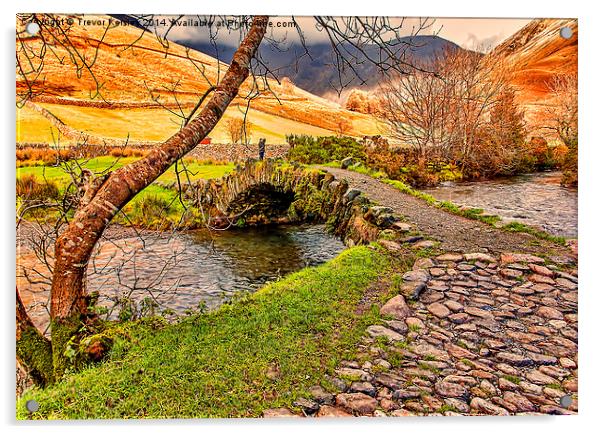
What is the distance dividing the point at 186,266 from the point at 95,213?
3.99 feet

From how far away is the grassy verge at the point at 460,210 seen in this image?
385cm

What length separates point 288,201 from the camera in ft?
19.1

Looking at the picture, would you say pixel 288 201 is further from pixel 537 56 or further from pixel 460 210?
pixel 537 56

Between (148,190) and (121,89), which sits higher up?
(121,89)

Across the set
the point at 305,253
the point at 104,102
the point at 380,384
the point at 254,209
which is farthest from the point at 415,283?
the point at 104,102

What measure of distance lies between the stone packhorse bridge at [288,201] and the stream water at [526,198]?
616 mm

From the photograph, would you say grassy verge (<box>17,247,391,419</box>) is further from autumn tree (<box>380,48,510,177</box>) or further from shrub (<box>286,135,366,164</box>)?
autumn tree (<box>380,48,510,177</box>)

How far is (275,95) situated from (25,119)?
1.83 meters

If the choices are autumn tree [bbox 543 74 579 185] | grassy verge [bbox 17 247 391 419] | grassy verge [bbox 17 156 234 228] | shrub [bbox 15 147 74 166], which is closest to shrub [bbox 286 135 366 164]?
grassy verge [bbox 17 156 234 228]

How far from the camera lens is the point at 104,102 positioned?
3.78 metres

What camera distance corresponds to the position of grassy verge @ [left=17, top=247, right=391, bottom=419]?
9.89 feet

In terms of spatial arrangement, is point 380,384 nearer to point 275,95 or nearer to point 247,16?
point 275,95

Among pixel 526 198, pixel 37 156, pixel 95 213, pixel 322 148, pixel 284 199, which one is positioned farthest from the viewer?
pixel 284 199

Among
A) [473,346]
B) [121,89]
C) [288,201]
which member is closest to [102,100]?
[121,89]
